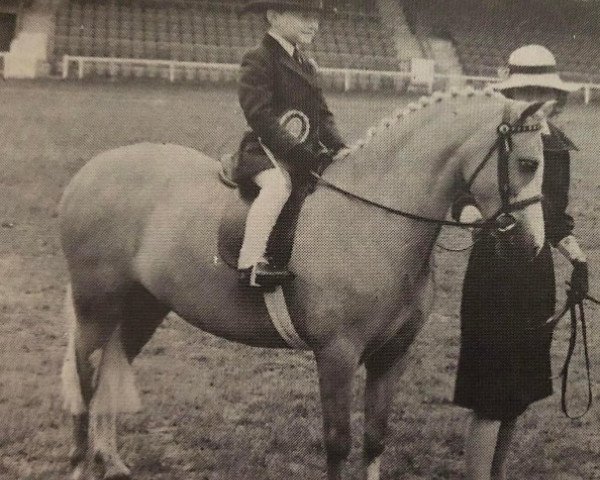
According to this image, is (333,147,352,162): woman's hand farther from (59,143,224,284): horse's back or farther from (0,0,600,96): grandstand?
(0,0,600,96): grandstand

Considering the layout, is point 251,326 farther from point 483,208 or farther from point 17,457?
point 17,457

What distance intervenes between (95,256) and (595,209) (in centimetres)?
725

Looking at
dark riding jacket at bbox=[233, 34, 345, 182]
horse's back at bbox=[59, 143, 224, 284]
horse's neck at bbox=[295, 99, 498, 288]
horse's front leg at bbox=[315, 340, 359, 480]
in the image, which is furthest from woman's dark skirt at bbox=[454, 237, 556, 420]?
horse's back at bbox=[59, 143, 224, 284]

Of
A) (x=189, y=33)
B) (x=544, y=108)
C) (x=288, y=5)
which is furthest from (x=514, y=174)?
(x=189, y=33)

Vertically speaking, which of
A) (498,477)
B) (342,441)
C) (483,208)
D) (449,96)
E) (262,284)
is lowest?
(498,477)

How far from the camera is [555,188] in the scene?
3.08 metres

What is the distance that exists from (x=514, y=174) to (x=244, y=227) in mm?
1119

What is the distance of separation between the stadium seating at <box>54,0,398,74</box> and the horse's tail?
160 inches

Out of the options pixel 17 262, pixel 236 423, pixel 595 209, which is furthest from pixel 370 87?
pixel 236 423

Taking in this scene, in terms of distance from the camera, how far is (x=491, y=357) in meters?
3.17

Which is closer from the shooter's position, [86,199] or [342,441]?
[342,441]

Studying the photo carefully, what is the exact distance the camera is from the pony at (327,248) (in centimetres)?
281

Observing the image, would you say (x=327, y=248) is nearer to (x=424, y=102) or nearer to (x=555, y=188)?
(x=424, y=102)

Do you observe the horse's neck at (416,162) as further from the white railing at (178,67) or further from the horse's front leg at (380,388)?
the white railing at (178,67)
